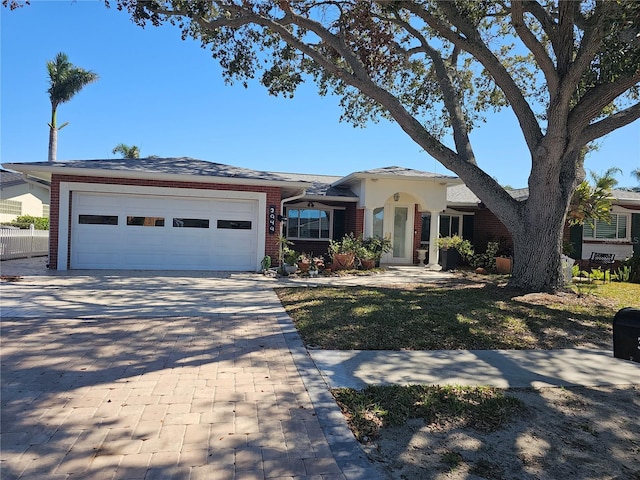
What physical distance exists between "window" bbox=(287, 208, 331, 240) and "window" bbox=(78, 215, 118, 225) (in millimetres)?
7152

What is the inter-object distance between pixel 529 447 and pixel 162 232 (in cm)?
1214

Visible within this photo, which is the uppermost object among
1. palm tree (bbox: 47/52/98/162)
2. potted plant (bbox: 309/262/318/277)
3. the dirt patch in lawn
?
palm tree (bbox: 47/52/98/162)

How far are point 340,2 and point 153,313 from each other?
9.44 meters

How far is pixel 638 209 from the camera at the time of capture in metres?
17.8

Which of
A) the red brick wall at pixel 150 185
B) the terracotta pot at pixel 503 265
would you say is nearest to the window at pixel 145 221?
the red brick wall at pixel 150 185

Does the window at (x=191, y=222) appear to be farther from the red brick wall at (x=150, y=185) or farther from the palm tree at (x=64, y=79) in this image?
the palm tree at (x=64, y=79)

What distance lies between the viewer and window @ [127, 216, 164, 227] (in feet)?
42.4

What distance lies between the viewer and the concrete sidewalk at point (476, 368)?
14.6 feet

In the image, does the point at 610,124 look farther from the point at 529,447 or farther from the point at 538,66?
the point at 529,447

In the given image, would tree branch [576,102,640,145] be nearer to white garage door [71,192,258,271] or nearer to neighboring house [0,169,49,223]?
white garage door [71,192,258,271]

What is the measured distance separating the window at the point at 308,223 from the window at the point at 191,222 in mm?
5032

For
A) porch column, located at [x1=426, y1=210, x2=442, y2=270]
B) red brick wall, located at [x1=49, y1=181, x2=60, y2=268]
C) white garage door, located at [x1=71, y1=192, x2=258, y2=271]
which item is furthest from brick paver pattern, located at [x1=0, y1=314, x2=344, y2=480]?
porch column, located at [x1=426, y1=210, x2=442, y2=270]

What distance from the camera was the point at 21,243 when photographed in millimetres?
15547

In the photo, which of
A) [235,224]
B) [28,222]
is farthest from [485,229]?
[28,222]
